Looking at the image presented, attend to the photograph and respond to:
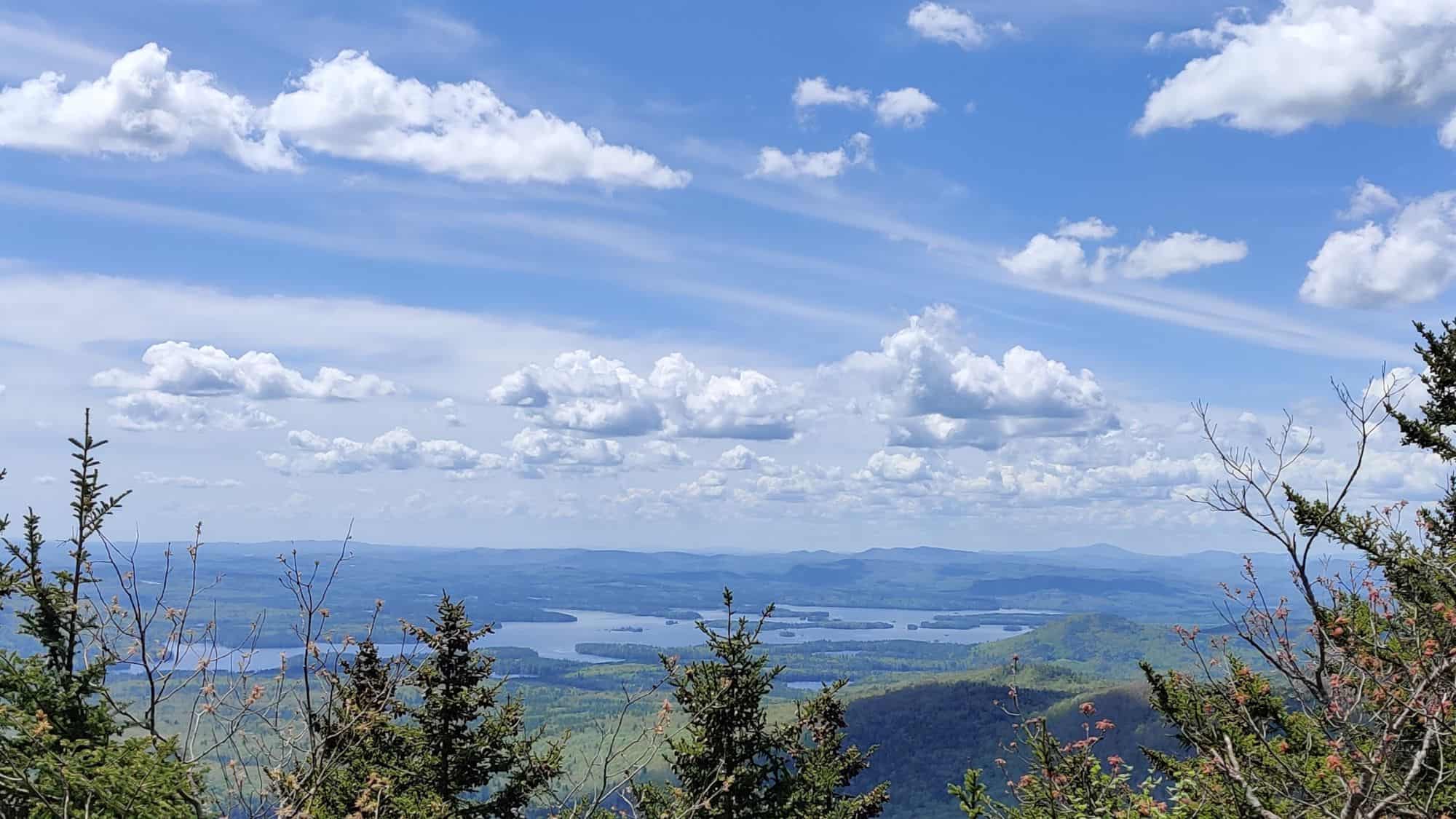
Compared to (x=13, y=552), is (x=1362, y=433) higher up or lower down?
higher up

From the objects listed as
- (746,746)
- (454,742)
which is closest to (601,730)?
(746,746)

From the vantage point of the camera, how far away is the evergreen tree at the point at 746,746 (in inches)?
674

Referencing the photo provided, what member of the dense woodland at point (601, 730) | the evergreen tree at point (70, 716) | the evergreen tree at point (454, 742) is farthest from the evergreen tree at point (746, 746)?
the evergreen tree at point (70, 716)

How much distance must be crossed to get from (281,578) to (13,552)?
336 centimetres

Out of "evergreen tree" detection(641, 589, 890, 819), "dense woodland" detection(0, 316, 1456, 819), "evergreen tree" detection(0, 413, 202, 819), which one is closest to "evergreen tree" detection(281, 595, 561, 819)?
"dense woodland" detection(0, 316, 1456, 819)

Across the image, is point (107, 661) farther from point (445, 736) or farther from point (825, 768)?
point (825, 768)

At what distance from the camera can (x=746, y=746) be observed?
17.8 m

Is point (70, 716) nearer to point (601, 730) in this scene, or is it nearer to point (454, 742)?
point (601, 730)

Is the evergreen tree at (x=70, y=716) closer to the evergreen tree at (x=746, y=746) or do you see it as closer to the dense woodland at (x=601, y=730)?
the dense woodland at (x=601, y=730)

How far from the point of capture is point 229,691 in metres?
9.09

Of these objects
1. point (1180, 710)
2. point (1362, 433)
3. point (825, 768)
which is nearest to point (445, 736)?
point (825, 768)

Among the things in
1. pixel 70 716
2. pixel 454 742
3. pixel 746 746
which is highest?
pixel 70 716

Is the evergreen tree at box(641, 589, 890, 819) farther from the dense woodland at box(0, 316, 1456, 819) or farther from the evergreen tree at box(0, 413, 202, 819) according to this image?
the evergreen tree at box(0, 413, 202, 819)

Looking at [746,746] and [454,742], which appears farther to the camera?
[454,742]
